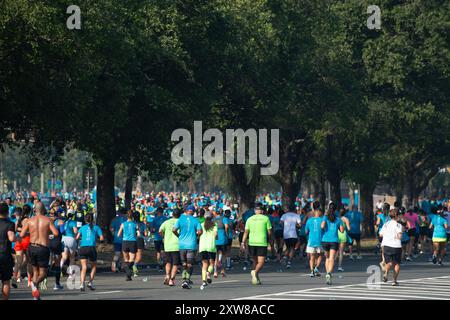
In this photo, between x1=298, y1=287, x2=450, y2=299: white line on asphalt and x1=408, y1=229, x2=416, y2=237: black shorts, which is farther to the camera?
x1=408, y1=229, x2=416, y2=237: black shorts

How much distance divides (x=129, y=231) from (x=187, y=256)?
3.37m

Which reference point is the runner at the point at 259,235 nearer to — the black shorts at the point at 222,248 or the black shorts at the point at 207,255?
the black shorts at the point at 207,255

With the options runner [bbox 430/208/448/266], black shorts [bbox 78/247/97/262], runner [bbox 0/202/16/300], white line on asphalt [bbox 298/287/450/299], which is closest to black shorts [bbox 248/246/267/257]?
white line on asphalt [bbox 298/287/450/299]

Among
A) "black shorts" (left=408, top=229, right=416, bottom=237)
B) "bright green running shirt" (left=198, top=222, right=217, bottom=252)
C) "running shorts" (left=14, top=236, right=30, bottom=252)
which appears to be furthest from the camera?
"black shorts" (left=408, top=229, right=416, bottom=237)

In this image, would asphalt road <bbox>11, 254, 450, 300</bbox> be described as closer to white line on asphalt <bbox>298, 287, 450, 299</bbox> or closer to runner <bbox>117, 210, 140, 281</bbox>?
white line on asphalt <bbox>298, 287, 450, 299</bbox>

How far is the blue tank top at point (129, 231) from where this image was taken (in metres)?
29.7

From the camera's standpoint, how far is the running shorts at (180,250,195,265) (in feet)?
87.5

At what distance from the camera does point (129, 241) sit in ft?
97.2

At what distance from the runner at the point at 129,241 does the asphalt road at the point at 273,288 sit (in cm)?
39

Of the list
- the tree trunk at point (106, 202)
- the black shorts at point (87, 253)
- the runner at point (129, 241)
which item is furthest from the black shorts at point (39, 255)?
the tree trunk at point (106, 202)

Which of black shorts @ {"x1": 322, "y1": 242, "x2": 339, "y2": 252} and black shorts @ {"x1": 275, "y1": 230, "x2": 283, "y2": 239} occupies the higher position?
black shorts @ {"x1": 275, "y1": 230, "x2": 283, "y2": 239}

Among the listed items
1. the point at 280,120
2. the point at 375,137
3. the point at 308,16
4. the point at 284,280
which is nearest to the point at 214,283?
the point at 284,280

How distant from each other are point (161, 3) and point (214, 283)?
43.8 feet
